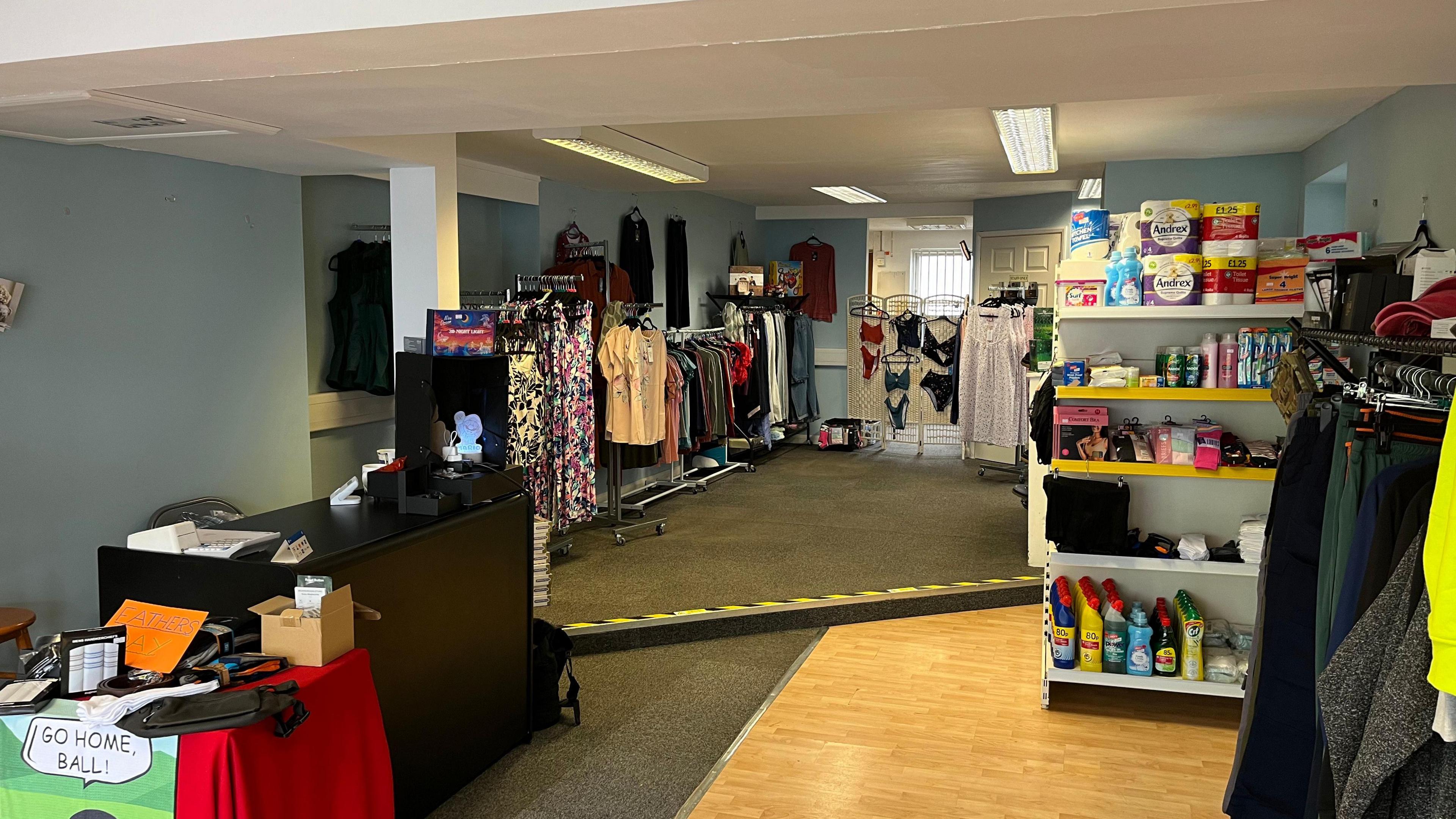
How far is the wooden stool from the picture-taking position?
128 inches

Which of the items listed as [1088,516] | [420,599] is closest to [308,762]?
[420,599]

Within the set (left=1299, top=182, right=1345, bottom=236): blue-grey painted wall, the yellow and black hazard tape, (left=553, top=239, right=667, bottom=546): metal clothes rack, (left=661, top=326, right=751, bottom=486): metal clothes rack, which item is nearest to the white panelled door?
(left=661, top=326, right=751, bottom=486): metal clothes rack

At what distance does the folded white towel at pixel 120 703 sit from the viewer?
2029 millimetres

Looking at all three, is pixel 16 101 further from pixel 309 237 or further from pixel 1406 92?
pixel 1406 92

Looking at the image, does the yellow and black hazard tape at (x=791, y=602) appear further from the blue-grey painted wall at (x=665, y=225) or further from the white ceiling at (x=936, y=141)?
the blue-grey painted wall at (x=665, y=225)

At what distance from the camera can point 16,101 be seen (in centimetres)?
288

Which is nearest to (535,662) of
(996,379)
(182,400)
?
(182,400)

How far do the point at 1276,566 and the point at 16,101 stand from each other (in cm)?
361

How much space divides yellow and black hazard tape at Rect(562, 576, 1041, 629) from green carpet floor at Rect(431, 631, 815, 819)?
0.47 feet

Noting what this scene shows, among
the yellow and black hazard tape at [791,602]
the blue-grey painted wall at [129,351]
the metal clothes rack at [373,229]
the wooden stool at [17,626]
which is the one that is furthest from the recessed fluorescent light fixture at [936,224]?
the wooden stool at [17,626]

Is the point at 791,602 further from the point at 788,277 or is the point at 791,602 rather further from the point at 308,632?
the point at 788,277

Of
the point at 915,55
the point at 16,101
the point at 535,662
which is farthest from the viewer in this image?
the point at 535,662

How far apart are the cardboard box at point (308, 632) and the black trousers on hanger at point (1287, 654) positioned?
2.19 meters

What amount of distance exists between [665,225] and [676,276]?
445mm
